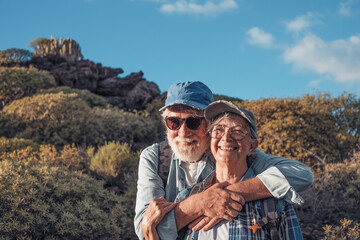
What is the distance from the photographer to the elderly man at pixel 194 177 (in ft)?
8.05

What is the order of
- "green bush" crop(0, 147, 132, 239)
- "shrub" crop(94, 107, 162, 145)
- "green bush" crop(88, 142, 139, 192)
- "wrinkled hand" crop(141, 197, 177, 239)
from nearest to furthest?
"wrinkled hand" crop(141, 197, 177, 239) < "green bush" crop(0, 147, 132, 239) < "green bush" crop(88, 142, 139, 192) < "shrub" crop(94, 107, 162, 145)

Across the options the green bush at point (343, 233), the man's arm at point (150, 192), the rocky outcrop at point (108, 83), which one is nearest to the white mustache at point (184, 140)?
the man's arm at point (150, 192)

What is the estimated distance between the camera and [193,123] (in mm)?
3156

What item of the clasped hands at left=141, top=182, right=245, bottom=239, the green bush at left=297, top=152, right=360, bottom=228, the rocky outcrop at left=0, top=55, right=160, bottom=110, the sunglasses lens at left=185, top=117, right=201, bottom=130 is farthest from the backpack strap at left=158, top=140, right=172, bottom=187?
the rocky outcrop at left=0, top=55, right=160, bottom=110

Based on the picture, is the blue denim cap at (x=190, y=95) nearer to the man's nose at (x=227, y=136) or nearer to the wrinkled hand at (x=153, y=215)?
the man's nose at (x=227, y=136)

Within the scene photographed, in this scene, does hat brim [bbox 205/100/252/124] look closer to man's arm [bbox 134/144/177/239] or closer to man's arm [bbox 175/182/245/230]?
man's arm [bbox 175/182/245/230]

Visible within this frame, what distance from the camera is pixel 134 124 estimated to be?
13.4 m

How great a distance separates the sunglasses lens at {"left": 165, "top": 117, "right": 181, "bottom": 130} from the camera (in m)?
3.22

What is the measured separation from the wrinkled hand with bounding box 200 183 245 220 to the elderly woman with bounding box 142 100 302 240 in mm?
84

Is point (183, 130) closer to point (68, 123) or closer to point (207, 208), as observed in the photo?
point (207, 208)

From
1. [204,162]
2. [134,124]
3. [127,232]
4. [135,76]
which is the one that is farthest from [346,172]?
[135,76]

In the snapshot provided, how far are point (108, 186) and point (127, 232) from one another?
2.22 metres

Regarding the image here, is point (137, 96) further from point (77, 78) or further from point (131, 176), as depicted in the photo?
point (131, 176)

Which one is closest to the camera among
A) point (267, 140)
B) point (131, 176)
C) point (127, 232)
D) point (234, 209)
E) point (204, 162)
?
point (234, 209)
